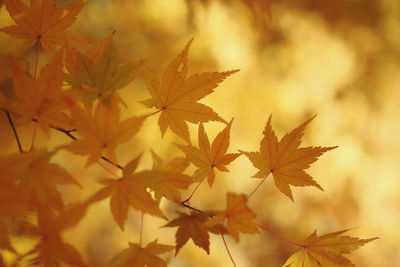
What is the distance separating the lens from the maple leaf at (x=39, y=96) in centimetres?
39

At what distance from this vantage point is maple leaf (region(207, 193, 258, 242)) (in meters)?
0.44

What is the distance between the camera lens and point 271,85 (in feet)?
5.65

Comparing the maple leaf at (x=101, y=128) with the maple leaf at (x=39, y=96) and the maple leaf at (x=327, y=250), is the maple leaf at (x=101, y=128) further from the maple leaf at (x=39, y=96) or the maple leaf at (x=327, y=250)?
the maple leaf at (x=327, y=250)

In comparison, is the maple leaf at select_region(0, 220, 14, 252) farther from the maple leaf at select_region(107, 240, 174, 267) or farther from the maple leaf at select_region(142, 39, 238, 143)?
the maple leaf at select_region(142, 39, 238, 143)

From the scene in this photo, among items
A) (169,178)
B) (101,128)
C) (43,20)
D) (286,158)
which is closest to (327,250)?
(286,158)

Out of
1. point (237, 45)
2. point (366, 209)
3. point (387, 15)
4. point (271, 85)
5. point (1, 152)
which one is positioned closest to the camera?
point (1, 152)

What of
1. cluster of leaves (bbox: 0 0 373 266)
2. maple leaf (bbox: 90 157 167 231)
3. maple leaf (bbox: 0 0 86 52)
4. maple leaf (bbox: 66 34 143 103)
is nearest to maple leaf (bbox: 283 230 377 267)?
cluster of leaves (bbox: 0 0 373 266)

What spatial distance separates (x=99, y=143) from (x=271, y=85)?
143cm

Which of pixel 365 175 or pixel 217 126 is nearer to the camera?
pixel 217 126

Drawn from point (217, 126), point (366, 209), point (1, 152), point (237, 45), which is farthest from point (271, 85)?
point (1, 152)

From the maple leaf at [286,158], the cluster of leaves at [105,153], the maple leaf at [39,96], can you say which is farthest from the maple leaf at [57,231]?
the maple leaf at [286,158]

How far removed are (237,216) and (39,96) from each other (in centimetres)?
29

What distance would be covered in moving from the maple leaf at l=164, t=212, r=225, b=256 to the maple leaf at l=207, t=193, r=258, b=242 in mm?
21

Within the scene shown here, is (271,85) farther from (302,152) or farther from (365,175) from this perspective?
(302,152)
